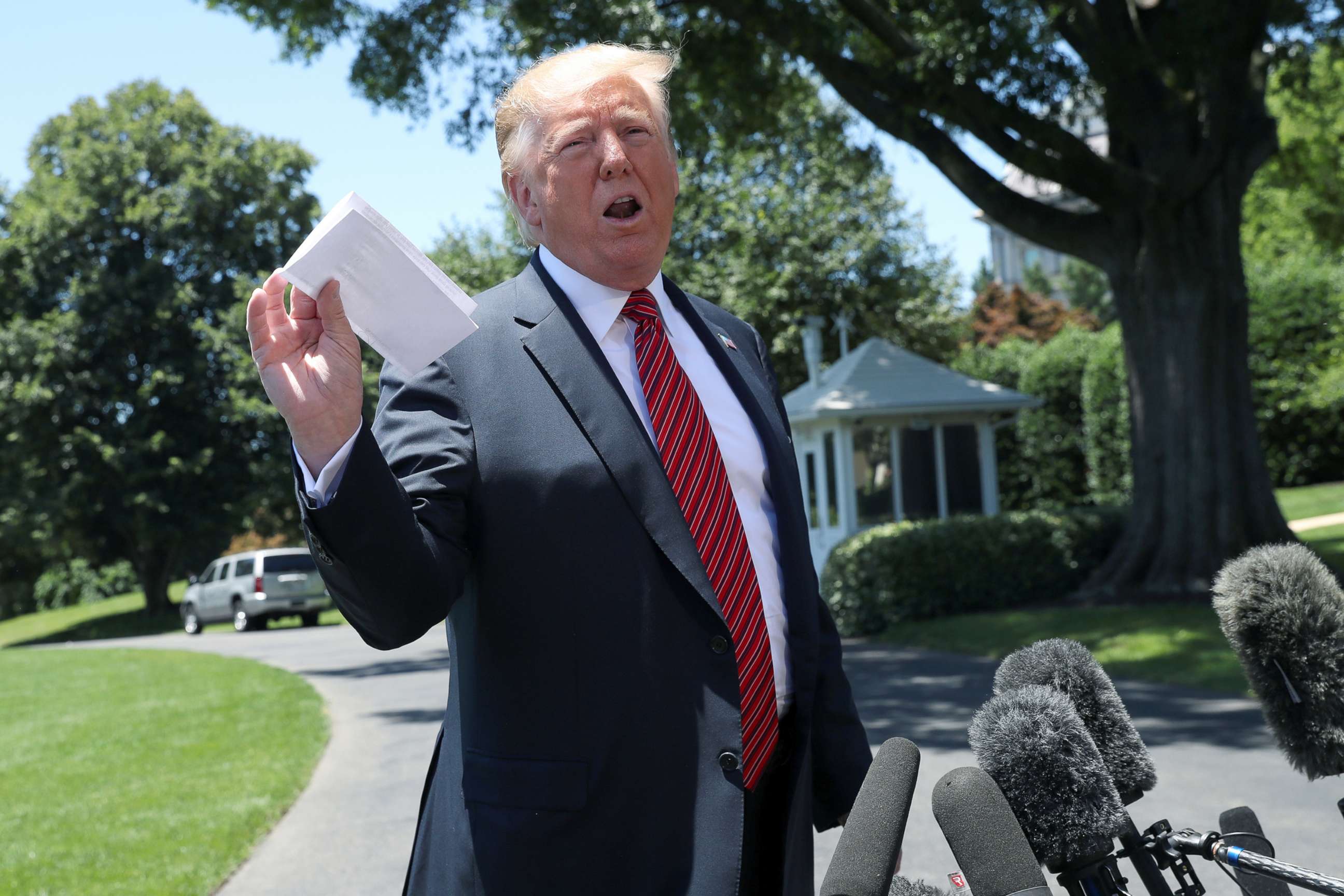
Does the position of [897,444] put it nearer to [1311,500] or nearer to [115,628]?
[1311,500]

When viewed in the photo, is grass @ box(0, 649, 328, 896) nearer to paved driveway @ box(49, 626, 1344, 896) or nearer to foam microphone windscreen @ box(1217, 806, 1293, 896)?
paved driveway @ box(49, 626, 1344, 896)

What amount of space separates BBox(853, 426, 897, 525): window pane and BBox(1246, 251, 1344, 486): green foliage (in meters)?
10.5

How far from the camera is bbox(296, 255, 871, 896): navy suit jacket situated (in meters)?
1.86

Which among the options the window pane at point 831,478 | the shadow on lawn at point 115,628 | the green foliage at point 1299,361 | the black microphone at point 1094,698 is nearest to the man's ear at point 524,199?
the black microphone at point 1094,698

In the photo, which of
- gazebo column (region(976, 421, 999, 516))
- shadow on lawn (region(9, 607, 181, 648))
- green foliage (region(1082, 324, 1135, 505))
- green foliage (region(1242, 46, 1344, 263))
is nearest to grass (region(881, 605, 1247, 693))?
gazebo column (region(976, 421, 999, 516))

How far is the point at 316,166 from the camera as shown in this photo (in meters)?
36.6

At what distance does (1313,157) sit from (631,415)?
84.8 ft

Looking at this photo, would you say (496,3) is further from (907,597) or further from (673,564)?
(673,564)

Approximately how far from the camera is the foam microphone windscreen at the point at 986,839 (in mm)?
1267

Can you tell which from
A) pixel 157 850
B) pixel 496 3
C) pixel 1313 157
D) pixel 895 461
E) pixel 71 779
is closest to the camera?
pixel 157 850

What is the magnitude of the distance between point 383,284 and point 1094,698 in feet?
3.48

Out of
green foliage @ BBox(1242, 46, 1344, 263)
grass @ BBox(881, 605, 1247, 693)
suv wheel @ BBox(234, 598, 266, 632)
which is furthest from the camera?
suv wheel @ BBox(234, 598, 266, 632)

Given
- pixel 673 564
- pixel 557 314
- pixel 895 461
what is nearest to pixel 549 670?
pixel 673 564

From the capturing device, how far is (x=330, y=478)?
5.37 ft
